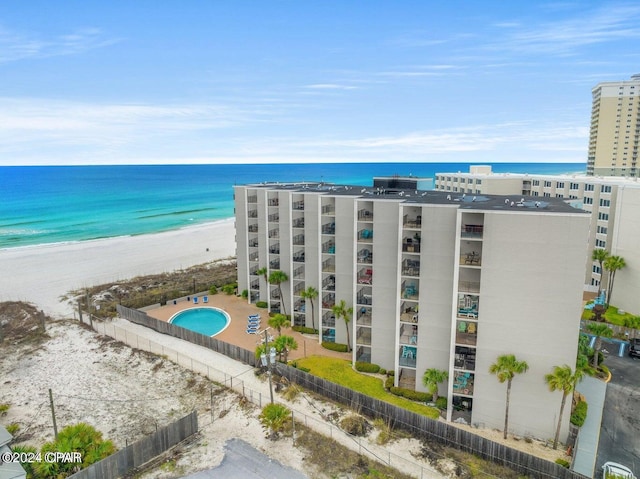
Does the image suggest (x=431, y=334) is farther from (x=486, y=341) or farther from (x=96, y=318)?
(x=96, y=318)

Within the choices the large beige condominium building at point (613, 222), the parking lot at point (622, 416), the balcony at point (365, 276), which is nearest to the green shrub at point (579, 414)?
the parking lot at point (622, 416)

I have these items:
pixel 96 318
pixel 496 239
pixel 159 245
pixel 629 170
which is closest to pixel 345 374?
pixel 496 239

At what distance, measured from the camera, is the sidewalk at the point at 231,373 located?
29609 mm

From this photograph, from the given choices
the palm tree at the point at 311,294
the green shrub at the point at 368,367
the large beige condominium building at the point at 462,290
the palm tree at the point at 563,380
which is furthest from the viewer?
the palm tree at the point at 311,294

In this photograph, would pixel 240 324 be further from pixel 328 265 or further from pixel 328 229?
pixel 328 229

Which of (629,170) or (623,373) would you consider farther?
(629,170)

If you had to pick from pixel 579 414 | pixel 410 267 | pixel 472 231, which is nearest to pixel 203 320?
pixel 410 267

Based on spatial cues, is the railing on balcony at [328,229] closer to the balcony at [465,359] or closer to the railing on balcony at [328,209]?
the railing on balcony at [328,209]

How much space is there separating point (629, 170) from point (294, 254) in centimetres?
14432

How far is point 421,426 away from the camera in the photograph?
31.7 m

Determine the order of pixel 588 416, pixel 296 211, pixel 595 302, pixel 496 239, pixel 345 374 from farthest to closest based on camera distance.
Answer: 1. pixel 595 302
2. pixel 296 211
3. pixel 345 374
4. pixel 588 416
5. pixel 496 239

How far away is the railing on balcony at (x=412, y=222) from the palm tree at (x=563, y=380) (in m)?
15.4

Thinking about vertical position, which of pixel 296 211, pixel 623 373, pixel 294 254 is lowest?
pixel 623 373

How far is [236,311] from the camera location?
2355 inches
